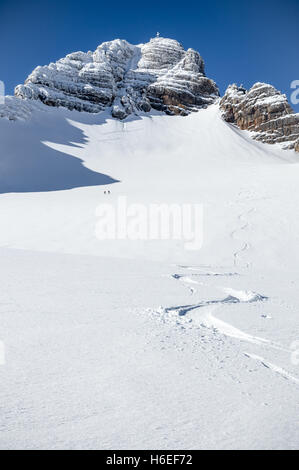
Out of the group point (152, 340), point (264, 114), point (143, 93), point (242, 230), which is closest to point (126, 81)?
point (143, 93)

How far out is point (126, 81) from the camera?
83375 millimetres

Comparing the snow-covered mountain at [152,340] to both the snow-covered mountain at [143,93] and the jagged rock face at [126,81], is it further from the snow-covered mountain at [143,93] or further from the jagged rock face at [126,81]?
the jagged rock face at [126,81]

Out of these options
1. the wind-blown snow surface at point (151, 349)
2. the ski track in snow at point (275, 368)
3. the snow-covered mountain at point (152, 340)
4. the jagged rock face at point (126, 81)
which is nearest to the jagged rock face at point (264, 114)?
the jagged rock face at point (126, 81)

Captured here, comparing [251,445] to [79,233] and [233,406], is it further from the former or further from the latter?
[79,233]

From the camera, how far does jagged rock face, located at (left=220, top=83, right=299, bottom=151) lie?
69.9m

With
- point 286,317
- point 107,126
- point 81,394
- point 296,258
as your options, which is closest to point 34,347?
point 81,394

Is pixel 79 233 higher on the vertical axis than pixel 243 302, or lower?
higher

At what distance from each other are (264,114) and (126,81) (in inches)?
1511

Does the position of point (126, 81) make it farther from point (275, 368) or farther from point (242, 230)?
point (275, 368)

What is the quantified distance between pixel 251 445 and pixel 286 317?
9.29ft

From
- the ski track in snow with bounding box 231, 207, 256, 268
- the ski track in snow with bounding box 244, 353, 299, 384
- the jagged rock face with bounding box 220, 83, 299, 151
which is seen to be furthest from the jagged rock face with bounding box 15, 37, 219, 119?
the ski track in snow with bounding box 244, 353, 299, 384

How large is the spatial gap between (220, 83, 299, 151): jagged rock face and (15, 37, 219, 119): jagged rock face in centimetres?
1103

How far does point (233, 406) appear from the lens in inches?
86.4

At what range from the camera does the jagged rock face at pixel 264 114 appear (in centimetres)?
6994
